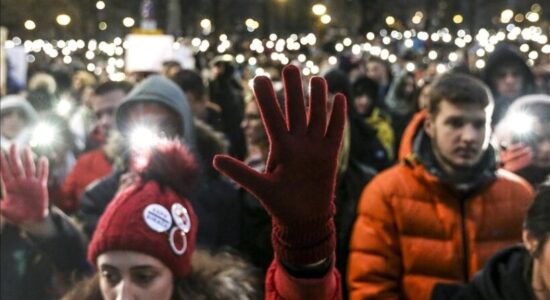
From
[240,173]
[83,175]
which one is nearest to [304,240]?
[240,173]

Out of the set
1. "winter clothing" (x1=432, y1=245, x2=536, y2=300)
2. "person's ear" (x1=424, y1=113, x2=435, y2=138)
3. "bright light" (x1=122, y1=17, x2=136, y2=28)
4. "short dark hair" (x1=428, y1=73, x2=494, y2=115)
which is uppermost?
"short dark hair" (x1=428, y1=73, x2=494, y2=115)

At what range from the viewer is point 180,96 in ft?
17.5

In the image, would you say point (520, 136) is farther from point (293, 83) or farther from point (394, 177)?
point (293, 83)

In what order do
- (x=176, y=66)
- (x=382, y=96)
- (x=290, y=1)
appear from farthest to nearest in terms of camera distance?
(x=290, y=1) → (x=382, y=96) → (x=176, y=66)

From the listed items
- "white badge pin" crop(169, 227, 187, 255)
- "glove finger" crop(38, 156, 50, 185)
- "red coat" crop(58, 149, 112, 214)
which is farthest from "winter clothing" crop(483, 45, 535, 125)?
"white badge pin" crop(169, 227, 187, 255)

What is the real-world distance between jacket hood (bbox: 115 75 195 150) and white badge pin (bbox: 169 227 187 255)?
4.91ft

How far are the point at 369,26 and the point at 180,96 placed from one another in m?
42.5

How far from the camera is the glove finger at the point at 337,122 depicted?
2.41 meters

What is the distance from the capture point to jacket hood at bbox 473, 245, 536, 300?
11.4 ft

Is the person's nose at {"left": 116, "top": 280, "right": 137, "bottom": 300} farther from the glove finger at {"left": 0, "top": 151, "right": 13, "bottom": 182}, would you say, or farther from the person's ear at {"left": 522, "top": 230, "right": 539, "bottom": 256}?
the person's ear at {"left": 522, "top": 230, "right": 539, "bottom": 256}

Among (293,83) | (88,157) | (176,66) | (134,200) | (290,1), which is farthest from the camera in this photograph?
(290,1)

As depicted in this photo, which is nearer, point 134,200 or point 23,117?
point 134,200

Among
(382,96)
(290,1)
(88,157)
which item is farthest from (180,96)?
(290,1)

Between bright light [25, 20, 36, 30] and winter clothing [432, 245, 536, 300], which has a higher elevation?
winter clothing [432, 245, 536, 300]
